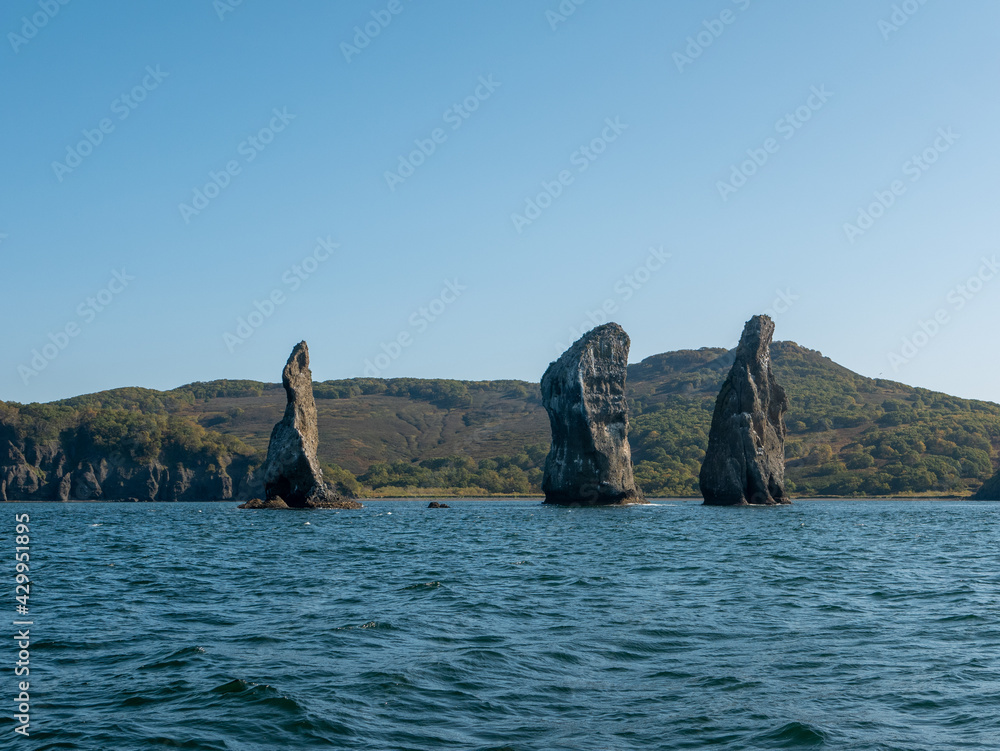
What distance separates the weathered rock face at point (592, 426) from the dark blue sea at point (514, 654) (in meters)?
59.9

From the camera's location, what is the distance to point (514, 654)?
1628cm

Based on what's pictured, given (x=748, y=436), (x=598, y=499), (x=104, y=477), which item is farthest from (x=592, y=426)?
(x=104, y=477)

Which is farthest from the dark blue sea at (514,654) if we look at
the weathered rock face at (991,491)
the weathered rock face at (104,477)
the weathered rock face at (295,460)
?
the weathered rock face at (104,477)

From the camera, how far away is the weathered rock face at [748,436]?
92750 millimetres

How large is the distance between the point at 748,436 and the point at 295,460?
160 ft

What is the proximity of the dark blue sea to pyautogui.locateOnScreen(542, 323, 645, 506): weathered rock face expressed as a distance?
5991 cm

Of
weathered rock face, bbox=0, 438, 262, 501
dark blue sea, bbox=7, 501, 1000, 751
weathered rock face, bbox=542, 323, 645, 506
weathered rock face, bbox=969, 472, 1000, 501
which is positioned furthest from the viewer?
weathered rock face, bbox=0, 438, 262, 501

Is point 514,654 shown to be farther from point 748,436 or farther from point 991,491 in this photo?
point 991,491

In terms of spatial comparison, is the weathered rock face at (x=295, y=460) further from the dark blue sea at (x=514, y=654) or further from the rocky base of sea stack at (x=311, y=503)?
the dark blue sea at (x=514, y=654)

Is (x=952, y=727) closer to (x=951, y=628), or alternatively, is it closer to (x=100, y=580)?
(x=951, y=628)

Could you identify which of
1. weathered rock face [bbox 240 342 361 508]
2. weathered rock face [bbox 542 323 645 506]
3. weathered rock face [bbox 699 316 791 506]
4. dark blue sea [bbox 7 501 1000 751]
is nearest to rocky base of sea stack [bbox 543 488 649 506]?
weathered rock face [bbox 542 323 645 506]

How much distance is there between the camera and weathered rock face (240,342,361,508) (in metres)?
87.6

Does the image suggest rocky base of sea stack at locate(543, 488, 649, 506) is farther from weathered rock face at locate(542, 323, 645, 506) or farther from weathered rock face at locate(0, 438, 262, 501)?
weathered rock face at locate(0, 438, 262, 501)

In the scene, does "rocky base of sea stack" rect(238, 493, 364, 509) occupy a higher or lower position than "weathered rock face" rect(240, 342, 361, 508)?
lower
